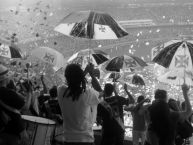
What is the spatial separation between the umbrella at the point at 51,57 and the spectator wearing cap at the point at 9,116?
3.03 meters

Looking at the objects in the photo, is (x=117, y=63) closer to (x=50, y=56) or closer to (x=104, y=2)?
(x=50, y=56)

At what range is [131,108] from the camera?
4.50 metres

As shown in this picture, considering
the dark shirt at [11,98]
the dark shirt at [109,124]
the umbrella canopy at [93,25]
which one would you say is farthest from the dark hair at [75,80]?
the umbrella canopy at [93,25]

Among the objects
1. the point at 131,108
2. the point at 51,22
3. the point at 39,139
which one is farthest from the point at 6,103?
the point at 51,22

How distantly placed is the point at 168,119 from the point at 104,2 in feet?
159

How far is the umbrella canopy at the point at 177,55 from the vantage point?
11.9 ft

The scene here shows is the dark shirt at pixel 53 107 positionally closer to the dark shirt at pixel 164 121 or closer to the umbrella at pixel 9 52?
the dark shirt at pixel 164 121

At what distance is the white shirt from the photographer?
2.48 meters

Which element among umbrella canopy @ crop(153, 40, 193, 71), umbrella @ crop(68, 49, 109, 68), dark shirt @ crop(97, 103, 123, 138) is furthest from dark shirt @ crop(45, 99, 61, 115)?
umbrella @ crop(68, 49, 109, 68)

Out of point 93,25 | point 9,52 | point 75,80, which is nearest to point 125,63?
point 93,25

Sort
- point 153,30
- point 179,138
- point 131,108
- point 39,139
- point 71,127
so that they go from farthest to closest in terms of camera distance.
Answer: point 153,30, point 131,108, point 179,138, point 39,139, point 71,127

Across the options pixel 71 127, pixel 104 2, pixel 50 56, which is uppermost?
pixel 104 2

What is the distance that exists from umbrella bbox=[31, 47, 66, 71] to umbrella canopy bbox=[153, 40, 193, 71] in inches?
88.5

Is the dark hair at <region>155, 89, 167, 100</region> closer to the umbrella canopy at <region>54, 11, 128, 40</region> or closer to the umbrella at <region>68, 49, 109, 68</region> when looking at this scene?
the umbrella canopy at <region>54, 11, 128, 40</region>
